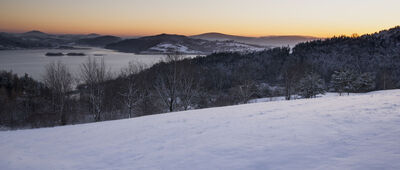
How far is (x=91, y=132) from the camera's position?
10.3 metres

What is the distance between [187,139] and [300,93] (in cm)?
4036

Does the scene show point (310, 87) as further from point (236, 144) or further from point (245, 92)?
point (236, 144)

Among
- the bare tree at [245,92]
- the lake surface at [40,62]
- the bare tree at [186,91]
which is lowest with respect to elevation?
the bare tree at [245,92]

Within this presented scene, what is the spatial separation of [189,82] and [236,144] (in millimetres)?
18264

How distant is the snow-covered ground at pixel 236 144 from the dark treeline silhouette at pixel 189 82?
12.5 m

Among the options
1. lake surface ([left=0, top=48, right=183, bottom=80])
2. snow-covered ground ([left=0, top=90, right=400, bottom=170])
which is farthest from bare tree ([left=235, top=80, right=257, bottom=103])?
snow-covered ground ([left=0, top=90, right=400, bottom=170])

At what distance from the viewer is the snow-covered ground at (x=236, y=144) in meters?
4.96

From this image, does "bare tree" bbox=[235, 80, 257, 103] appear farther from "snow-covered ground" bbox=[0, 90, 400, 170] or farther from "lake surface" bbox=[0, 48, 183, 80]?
"snow-covered ground" bbox=[0, 90, 400, 170]

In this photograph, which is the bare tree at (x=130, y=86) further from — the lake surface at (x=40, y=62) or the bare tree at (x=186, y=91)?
the lake surface at (x=40, y=62)

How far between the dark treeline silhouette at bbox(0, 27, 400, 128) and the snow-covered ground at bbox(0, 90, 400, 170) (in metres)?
12.5

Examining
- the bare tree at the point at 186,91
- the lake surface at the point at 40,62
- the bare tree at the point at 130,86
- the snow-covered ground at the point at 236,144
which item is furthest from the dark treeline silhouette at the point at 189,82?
the snow-covered ground at the point at 236,144

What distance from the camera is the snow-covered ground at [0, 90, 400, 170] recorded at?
4.96 meters

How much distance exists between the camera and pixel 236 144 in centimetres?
641

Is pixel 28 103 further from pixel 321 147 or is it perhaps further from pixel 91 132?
pixel 321 147
